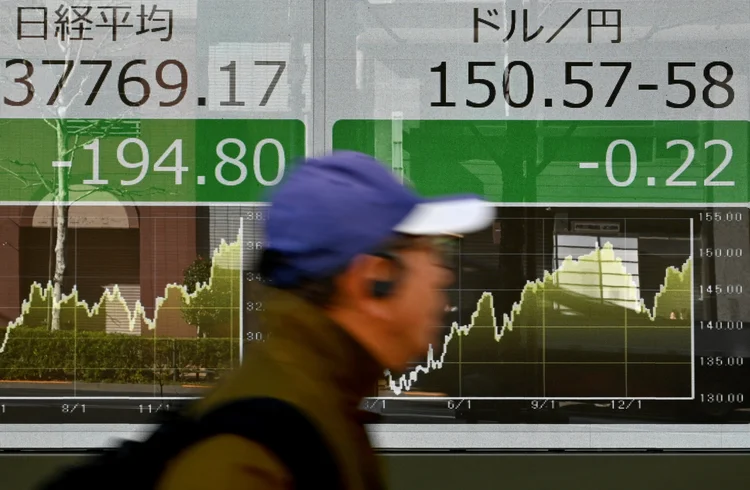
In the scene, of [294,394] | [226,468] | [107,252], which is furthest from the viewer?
[107,252]

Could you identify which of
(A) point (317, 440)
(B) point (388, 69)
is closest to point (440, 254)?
(A) point (317, 440)

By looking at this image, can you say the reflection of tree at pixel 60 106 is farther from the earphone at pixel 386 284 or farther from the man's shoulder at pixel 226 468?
the man's shoulder at pixel 226 468

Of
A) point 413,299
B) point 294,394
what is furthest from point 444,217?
point 294,394

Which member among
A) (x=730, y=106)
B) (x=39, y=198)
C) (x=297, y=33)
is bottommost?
(x=39, y=198)

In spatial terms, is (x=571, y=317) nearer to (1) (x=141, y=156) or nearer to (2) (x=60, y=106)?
(1) (x=141, y=156)

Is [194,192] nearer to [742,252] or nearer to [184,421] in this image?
[742,252]

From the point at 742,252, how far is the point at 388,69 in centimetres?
202

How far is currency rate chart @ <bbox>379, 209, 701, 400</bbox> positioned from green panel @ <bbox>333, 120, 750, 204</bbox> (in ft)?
0.50

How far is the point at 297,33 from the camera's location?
5.89 m

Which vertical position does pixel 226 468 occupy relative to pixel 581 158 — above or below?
below

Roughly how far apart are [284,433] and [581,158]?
4840 mm

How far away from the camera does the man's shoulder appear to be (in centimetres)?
116

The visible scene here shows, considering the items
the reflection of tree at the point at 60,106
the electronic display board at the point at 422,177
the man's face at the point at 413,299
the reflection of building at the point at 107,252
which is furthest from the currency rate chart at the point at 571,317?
the man's face at the point at 413,299

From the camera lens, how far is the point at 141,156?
5.88 meters
